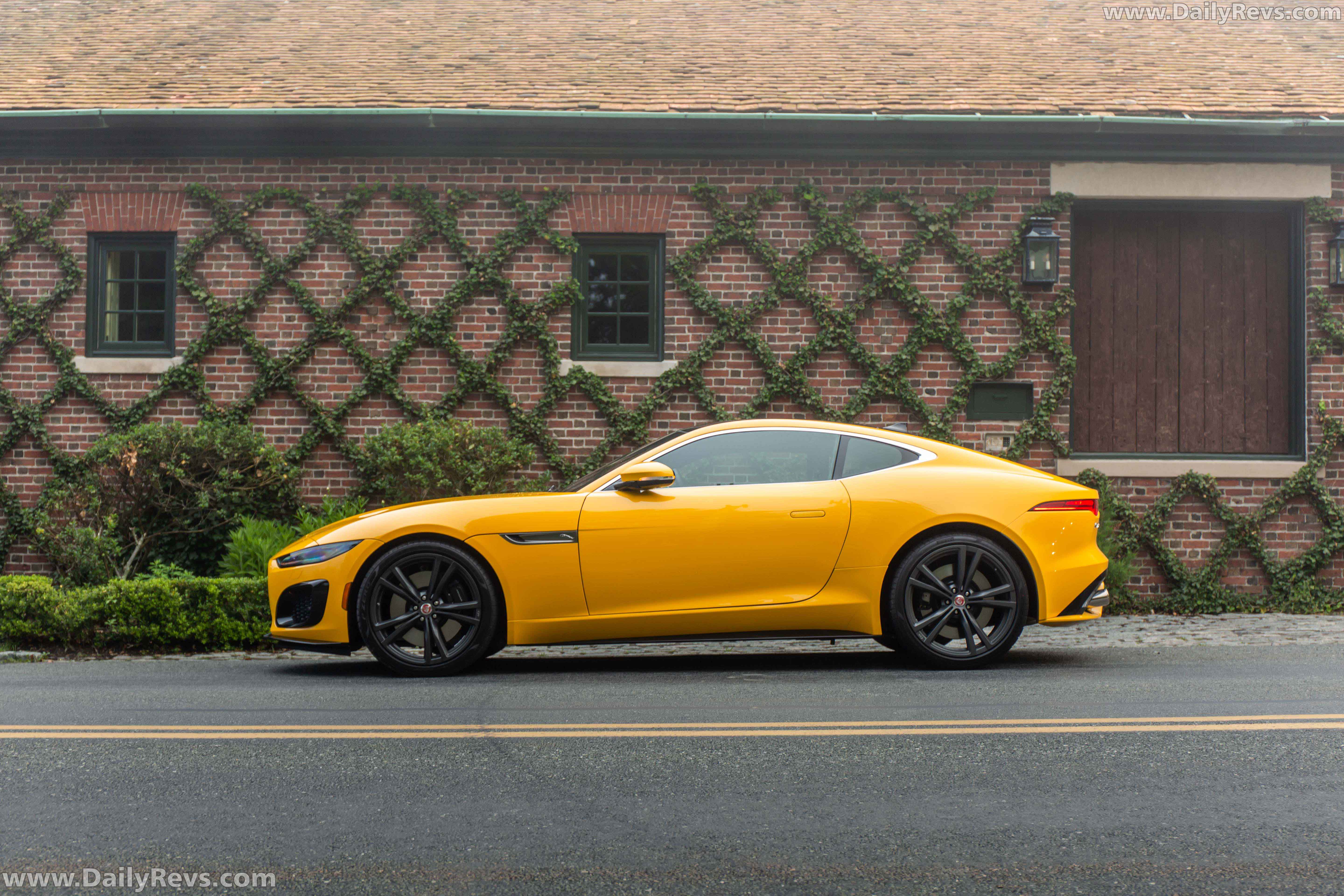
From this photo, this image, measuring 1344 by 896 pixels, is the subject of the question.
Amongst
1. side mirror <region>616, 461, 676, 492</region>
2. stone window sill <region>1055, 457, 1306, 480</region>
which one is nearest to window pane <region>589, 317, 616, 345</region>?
stone window sill <region>1055, 457, 1306, 480</region>

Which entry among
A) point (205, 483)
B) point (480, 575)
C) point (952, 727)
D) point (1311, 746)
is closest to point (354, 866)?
point (952, 727)

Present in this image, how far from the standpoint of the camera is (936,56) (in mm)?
12141

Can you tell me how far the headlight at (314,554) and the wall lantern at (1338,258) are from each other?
28.9ft

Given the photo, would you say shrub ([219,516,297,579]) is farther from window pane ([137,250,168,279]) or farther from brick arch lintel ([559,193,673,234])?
brick arch lintel ([559,193,673,234])

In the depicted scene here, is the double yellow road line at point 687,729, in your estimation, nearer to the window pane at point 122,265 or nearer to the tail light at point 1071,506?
the tail light at point 1071,506

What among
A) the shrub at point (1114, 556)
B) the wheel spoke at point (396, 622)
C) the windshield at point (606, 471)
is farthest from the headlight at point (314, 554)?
the shrub at point (1114, 556)

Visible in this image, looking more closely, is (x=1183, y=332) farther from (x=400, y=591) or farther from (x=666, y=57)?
(x=400, y=591)

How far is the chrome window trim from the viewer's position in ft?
21.8

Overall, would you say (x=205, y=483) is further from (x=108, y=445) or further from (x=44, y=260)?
(x=44, y=260)

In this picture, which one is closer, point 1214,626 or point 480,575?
point 480,575

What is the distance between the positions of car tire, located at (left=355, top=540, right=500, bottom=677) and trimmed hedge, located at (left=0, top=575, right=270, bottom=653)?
170cm

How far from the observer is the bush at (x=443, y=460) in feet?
31.8

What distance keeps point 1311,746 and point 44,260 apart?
1067 centimetres

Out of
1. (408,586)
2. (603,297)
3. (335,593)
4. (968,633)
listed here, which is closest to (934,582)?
(968,633)
